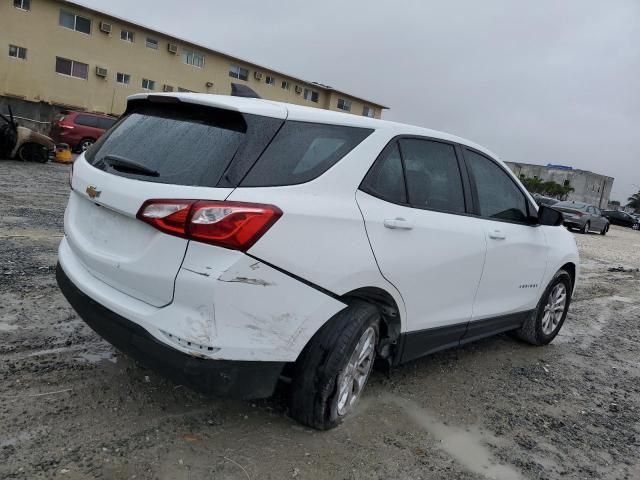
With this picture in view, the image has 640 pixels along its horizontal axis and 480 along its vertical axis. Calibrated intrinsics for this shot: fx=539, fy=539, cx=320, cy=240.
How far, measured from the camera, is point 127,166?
2.74m

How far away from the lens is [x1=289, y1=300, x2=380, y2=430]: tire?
9.11 ft

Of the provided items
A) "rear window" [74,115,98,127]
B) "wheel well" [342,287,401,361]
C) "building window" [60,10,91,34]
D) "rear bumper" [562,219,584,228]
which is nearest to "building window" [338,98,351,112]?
"building window" [60,10,91,34]

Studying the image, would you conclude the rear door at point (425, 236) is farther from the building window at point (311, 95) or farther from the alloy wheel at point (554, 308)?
the building window at point (311, 95)

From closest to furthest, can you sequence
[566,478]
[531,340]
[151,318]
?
[151,318] → [566,478] → [531,340]

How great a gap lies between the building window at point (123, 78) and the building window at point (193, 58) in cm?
455

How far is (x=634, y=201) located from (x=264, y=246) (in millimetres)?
123932

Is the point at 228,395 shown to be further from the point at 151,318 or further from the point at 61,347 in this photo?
the point at 61,347

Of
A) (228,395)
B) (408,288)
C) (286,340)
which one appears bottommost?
(228,395)

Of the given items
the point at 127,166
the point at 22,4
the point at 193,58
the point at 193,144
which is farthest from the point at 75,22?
the point at 193,144

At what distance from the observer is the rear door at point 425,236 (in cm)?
300

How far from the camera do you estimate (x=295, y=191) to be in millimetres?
2602

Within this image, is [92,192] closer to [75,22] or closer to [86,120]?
[86,120]

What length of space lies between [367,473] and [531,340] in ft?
9.94

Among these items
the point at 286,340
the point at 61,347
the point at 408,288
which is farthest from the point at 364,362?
the point at 61,347
